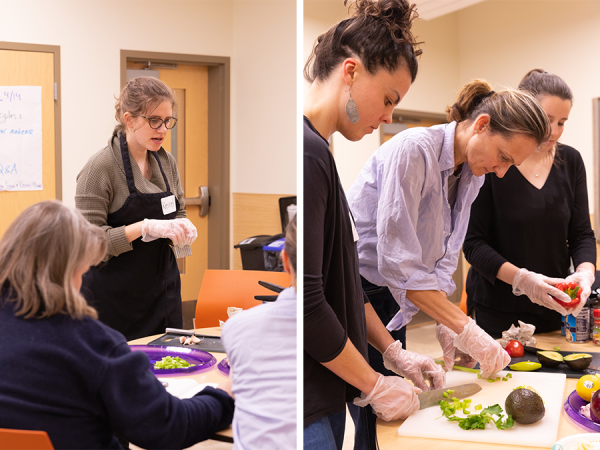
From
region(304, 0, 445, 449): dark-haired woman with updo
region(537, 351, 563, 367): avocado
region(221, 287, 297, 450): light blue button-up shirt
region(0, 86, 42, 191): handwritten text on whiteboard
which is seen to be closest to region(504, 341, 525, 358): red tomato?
region(537, 351, 563, 367): avocado

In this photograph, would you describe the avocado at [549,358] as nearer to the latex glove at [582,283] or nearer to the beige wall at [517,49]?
the latex glove at [582,283]

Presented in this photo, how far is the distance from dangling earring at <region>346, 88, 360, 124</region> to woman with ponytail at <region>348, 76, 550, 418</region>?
221mm

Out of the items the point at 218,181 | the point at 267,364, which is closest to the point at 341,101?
the point at 218,181

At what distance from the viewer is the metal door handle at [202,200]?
2.54ft

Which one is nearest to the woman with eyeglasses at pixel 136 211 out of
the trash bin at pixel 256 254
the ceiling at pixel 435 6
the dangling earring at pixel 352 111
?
the trash bin at pixel 256 254

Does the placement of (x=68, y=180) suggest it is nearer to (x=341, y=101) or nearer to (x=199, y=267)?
(x=199, y=267)

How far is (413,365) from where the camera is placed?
102 cm

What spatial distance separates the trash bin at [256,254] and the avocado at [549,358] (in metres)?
0.75

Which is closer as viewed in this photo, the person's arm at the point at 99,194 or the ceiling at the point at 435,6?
the person's arm at the point at 99,194

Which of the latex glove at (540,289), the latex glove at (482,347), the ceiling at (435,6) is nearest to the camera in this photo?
the latex glove at (482,347)

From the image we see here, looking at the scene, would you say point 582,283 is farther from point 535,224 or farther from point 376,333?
point 376,333

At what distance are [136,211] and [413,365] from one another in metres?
0.64

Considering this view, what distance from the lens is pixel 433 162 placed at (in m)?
1.04

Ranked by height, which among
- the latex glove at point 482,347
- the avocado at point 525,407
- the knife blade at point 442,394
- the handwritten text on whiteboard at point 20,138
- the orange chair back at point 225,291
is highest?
the handwritten text on whiteboard at point 20,138
